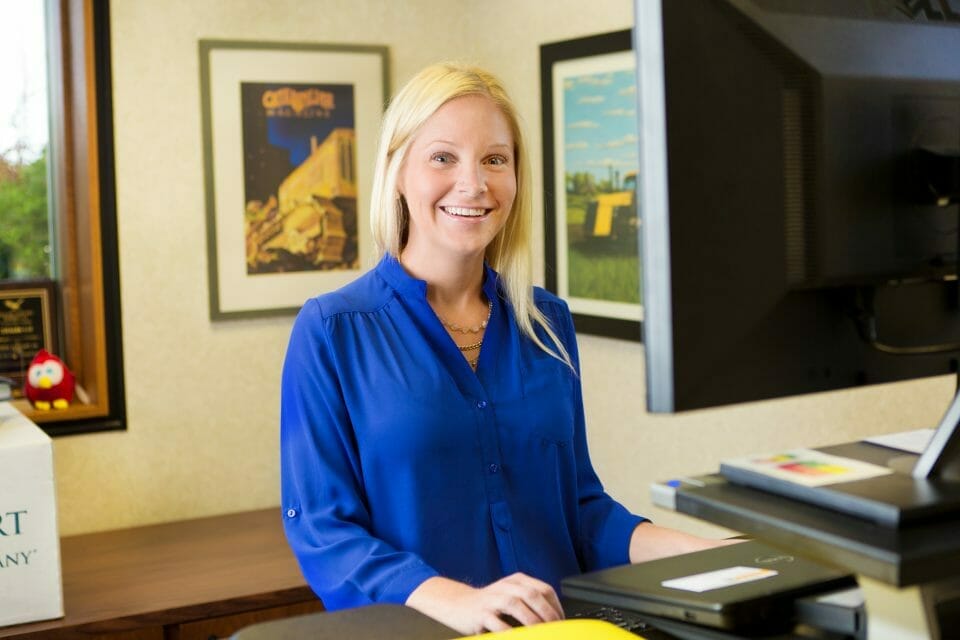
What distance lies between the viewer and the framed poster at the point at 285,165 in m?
3.29

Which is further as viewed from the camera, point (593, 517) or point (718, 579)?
point (593, 517)

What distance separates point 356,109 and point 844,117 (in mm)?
2652

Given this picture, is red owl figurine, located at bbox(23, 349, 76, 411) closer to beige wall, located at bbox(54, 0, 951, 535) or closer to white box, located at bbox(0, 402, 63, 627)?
beige wall, located at bbox(54, 0, 951, 535)

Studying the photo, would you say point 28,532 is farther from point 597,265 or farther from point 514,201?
point 597,265

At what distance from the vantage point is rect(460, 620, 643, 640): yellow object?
1087mm

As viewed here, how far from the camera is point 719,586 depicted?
1177 millimetres

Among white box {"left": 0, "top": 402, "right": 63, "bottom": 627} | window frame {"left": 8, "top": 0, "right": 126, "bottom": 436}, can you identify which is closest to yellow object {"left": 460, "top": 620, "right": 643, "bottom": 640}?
white box {"left": 0, "top": 402, "right": 63, "bottom": 627}

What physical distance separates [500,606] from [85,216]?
2252mm

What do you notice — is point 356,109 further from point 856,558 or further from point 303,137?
point 856,558

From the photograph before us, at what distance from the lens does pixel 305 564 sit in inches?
66.4

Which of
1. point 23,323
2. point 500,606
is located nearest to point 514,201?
point 500,606

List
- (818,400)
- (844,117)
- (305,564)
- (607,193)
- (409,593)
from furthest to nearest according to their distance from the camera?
1. (607,193)
2. (818,400)
3. (305,564)
4. (409,593)
5. (844,117)

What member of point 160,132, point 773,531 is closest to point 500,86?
point 773,531

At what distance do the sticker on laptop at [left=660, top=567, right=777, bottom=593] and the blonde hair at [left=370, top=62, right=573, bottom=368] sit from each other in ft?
2.30
